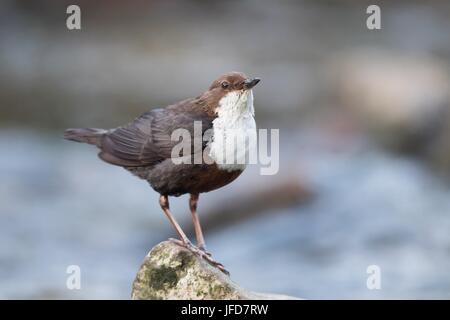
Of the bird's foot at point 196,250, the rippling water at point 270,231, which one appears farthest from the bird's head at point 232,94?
the rippling water at point 270,231

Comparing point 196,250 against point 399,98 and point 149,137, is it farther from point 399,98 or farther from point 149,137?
point 399,98

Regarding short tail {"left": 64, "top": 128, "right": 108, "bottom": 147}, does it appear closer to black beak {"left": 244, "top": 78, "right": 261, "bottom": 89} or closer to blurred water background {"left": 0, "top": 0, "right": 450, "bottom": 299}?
black beak {"left": 244, "top": 78, "right": 261, "bottom": 89}

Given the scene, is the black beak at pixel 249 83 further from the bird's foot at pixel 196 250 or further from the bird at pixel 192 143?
the bird's foot at pixel 196 250

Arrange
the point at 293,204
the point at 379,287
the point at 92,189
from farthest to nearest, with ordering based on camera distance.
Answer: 1. the point at 92,189
2. the point at 293,204
3. the point at 379,287

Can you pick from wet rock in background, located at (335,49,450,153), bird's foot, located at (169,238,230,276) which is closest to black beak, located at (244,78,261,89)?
bird's foot, located at (169,238,230,276)

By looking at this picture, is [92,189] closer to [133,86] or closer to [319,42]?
[133,86]

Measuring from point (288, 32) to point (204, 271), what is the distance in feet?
50.3

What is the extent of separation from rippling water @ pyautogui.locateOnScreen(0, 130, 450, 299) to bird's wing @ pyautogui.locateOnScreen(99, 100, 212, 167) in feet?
12.4

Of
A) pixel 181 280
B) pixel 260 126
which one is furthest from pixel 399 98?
pixel 181 280

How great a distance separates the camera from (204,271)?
5.12 meters

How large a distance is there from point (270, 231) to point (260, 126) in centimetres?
401

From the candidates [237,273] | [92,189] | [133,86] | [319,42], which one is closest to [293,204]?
[237,273]

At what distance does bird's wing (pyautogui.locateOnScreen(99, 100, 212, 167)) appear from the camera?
556cm

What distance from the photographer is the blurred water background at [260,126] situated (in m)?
10.2
